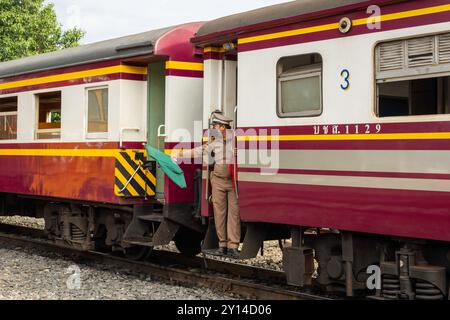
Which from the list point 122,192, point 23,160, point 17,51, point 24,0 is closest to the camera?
point 122,192

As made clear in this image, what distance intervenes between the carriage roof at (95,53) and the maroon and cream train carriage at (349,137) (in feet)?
5.25

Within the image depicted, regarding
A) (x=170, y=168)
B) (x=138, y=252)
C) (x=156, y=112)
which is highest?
(x=156, y=112)

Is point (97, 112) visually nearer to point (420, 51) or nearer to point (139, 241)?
point (139, 241)

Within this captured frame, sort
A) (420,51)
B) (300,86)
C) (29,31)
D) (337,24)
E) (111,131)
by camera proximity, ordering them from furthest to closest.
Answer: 1. (29,31)
2. (111,131)
3. (300,86)
4. (337,24)
5. (420,51)

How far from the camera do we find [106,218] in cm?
1029

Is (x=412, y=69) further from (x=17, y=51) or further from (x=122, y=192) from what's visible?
(x=17, y=51)

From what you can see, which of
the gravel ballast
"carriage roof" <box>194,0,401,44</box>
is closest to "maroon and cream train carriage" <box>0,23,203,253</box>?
the gravel ballast

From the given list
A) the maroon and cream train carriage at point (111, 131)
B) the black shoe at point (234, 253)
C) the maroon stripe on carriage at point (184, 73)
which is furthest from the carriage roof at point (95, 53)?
the black shoe at point (234, 253)

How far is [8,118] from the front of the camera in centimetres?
1241

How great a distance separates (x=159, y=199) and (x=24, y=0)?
58.5 feet

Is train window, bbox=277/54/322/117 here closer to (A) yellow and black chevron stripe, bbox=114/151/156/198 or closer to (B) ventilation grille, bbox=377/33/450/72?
(B) ventilation grille, bbox=377/33/450/72

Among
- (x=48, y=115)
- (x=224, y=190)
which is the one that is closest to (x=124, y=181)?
(x=224, y=190)

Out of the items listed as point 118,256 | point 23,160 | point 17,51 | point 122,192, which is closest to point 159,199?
point 122,192

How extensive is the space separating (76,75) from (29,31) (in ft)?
49.6
